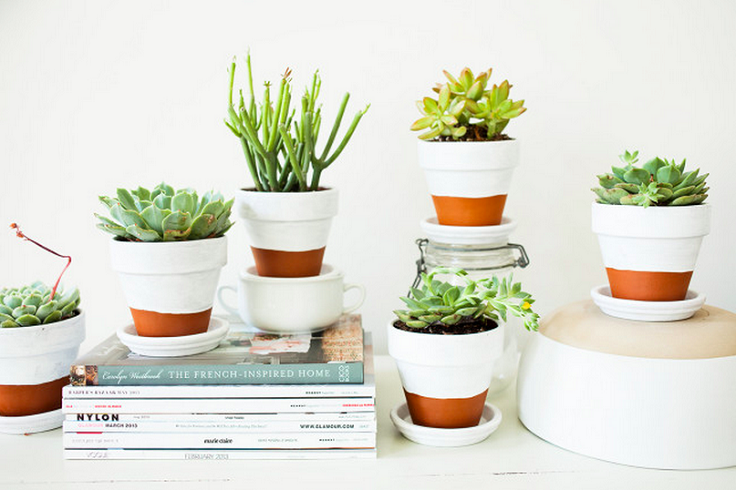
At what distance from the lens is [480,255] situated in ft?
3.07

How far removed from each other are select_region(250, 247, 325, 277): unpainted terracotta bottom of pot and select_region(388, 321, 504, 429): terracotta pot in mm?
166

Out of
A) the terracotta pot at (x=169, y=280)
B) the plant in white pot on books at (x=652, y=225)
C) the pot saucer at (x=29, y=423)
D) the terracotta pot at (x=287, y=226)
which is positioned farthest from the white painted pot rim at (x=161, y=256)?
the plant in white pot on books at (x=652, y=225)

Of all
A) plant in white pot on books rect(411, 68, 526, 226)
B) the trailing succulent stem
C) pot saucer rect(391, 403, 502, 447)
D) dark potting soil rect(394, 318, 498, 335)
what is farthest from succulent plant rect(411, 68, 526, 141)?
the trailing succulent stem

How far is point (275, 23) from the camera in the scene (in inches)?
43.8

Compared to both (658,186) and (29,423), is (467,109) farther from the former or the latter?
(29,423)

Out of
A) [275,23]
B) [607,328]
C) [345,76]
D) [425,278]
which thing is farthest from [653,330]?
[275,23]

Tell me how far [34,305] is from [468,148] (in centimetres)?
52

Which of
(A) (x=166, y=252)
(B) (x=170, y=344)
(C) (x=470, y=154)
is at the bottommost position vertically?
(B) (x=170, y=344)

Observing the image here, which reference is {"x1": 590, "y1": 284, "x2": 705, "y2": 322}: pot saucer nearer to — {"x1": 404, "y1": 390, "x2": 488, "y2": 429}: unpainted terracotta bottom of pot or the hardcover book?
{"x1": 404, "y1": 390, "x2": 488, "y2": 429}: unpainted terracotta bottom of pot

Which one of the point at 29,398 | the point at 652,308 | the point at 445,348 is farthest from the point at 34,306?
the point at 652,308

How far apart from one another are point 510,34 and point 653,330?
20.9 inches

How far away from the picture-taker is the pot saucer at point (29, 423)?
84cm

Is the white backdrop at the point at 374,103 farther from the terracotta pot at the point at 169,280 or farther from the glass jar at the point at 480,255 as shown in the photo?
the terracotta pot at the point at 169,280

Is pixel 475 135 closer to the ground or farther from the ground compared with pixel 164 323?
farther from the ground
